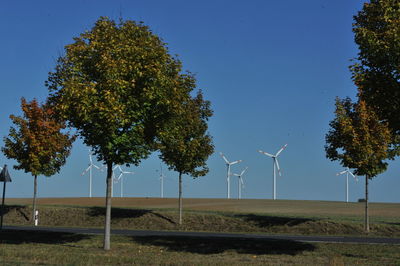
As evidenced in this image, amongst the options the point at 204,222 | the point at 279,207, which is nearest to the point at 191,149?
the point at 204,222

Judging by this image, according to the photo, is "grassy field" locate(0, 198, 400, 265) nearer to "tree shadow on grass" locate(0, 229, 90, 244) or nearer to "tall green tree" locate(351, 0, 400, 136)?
"tree shadow on grass" locate(0, 229, 90, 244)

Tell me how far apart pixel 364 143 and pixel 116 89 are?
20.1m

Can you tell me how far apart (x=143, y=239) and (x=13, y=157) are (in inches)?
843

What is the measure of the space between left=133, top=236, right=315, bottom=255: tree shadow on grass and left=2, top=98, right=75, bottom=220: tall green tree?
19.6 meters

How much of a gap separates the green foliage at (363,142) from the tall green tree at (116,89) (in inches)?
624

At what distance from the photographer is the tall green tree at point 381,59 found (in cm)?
2167

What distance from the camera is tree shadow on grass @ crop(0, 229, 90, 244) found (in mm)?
30070

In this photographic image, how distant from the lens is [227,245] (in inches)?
1074

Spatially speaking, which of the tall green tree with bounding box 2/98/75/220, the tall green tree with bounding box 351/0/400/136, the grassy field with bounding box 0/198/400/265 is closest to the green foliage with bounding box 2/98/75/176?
the tall green tree with bounding box 2/98/75/220

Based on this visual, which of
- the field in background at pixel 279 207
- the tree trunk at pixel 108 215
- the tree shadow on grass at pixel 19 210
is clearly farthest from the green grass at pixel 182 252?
the field in background at pixel 279 207

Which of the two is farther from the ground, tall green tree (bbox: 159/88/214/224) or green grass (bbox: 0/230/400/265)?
tall green tree (bbox: 159/88/214/224)

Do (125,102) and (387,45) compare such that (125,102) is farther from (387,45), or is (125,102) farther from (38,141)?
(38,141)

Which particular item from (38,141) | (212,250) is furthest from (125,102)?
(38,141)

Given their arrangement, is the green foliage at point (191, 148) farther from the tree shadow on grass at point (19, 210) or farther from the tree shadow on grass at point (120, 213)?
the tree shadow on grass at point (19, 210)
